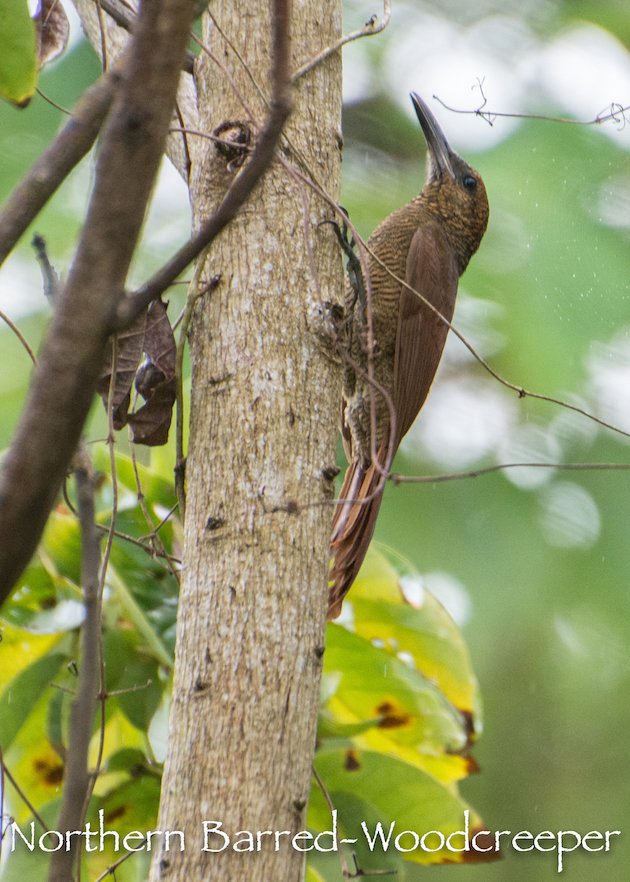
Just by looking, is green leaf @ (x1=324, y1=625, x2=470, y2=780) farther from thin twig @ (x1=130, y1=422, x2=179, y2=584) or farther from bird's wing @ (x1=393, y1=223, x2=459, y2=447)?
bird's wing @ (x1=393, y1=223, x2=459, y2=447)

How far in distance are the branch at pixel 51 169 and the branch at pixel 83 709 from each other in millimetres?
320

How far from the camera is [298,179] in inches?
73.3

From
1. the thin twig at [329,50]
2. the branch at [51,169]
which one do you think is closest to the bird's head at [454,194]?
the thin twig at [329,50]

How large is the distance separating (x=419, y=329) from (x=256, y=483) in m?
1.42

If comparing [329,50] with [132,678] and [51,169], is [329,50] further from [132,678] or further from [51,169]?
[132,678]

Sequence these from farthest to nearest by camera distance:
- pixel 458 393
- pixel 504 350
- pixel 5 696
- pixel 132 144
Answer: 1. pixel 458 393
2. pixel 504 350
3. pixel 5 696
4. pixel 132 144

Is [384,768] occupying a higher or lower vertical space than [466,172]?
lower

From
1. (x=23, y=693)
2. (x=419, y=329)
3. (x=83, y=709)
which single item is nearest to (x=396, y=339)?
(x=419, y=329)

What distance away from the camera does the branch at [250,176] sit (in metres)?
1.06

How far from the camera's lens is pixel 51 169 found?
138 centimetres

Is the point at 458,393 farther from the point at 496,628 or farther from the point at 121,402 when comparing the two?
the point at 121,402

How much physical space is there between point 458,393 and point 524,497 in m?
0.53

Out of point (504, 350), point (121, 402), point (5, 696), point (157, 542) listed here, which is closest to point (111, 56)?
point (121, 402)

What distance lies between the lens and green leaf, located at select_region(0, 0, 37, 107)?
181 cm
